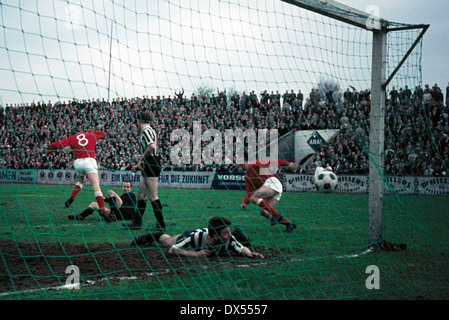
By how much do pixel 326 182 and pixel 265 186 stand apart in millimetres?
1242

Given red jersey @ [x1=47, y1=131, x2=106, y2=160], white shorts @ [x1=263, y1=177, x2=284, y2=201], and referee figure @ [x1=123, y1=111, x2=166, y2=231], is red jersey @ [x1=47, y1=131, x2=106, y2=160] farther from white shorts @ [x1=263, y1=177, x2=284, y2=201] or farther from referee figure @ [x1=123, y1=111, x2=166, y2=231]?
white shorts @ [x1=263, y1=177, x2=284, y2=201]

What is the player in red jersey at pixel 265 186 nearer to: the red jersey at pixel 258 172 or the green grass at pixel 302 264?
the red jersey at pixel 258 172

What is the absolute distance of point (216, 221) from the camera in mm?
5016

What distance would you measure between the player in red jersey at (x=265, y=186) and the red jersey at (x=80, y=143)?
2834 millimetres

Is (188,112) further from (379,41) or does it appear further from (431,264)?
(431,264)

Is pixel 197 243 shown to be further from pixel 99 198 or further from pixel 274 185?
pixel 99 198

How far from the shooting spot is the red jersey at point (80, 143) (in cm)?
827

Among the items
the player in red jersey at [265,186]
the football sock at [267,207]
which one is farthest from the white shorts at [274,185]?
the football sock at [267,207]

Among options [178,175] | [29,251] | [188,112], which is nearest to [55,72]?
[29,251]

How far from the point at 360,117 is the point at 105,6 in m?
5.18

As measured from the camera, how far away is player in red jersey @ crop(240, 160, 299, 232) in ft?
25.3

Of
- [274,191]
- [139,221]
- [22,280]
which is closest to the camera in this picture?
[22,280]

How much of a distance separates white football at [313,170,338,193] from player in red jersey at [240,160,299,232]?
46 centimetres

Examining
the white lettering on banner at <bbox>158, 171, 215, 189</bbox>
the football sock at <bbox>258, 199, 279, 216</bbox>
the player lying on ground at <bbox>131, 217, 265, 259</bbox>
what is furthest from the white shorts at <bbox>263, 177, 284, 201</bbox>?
the white lettering on banner at <bbox>158, 171, 215, 189</bbox>
